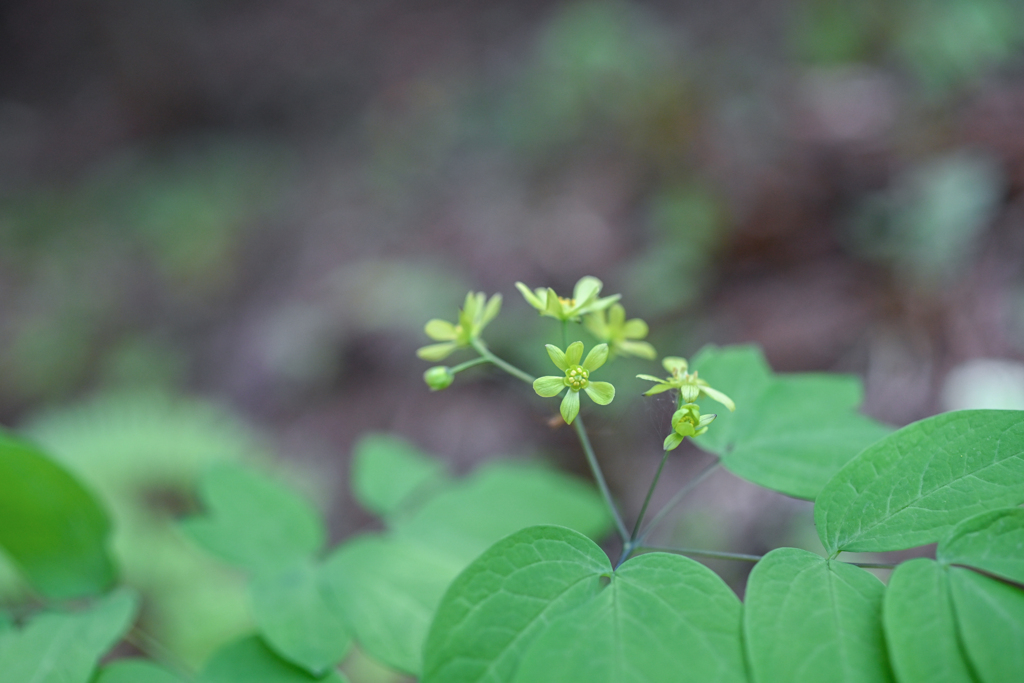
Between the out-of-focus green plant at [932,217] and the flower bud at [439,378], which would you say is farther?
the out-of-focus green plant at [932,217]

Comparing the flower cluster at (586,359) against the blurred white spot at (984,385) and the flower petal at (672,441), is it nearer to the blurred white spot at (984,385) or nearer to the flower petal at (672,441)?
the flower petal at (672,441)

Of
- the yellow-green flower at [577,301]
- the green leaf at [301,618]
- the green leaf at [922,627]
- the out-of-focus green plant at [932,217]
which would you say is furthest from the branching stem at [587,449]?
the out-of-focus green plant at [932,217]

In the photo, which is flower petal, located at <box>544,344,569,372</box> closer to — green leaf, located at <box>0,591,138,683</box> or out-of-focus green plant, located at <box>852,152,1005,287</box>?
green leaf, located at <box>0,591,138,683</box>

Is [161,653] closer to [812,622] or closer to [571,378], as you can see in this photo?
[571,378]

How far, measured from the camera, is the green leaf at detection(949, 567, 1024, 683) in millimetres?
683

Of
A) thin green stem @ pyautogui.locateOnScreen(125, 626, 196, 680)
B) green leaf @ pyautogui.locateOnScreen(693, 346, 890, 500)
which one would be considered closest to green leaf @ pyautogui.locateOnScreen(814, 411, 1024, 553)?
green leaf @ pyautogui.locateOnScreen(693, 346, 890, 500)

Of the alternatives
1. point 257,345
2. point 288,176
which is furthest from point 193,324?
point 288,176

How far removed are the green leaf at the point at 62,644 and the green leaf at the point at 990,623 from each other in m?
1.33

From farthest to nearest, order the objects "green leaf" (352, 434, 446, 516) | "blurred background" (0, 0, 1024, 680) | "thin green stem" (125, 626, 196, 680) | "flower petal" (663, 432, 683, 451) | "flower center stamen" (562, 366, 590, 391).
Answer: "blurred background" (0, 0, 1024, 680) → "green leaf" (352, 434, 446, 516) → "thin green stem" (125, 626, 196, 680) → "flower center stamen" (562, 366, 590, 391) → "flower petal" (663, 432, 683, 451)

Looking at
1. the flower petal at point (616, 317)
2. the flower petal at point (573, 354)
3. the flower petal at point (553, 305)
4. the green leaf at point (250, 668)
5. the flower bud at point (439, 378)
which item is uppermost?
the flower petal at point (616, 317)

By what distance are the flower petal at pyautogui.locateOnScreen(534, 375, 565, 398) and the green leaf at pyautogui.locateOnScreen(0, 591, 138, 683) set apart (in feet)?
2.99

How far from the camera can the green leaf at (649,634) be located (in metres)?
0.73

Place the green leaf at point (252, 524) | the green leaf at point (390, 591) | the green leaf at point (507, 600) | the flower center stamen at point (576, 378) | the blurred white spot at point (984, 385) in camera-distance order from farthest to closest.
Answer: the blurred white spot at point (984, 385), the green leaf at point (252, 524), the green leaf at point (390, 591), the flower center stamen at point (576, 378), the green leaf at point (507, 600)

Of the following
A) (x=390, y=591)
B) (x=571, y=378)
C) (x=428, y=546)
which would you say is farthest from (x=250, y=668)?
(x=571, y=378)
